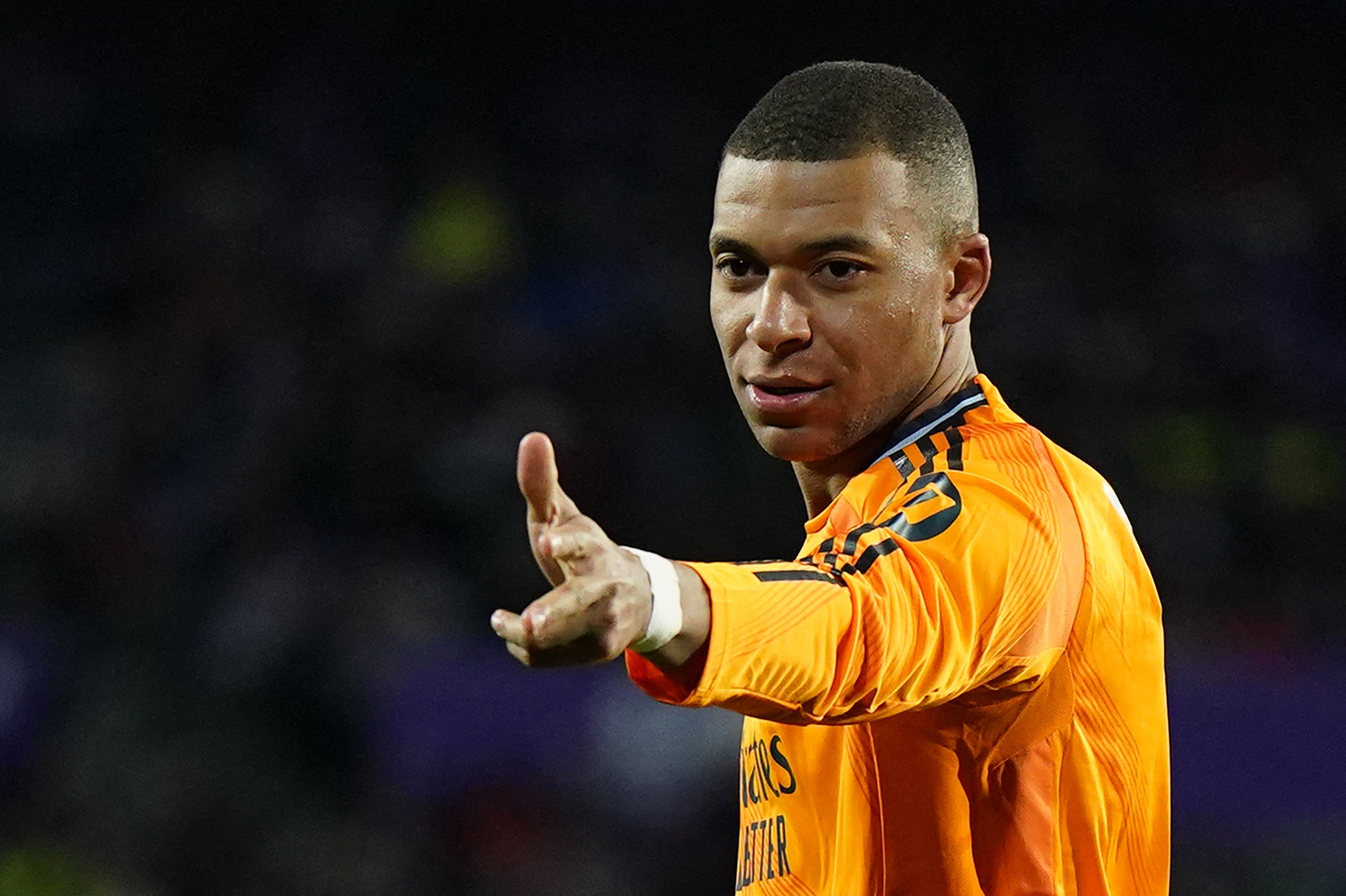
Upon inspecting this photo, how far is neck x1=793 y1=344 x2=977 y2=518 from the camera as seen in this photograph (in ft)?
8.71

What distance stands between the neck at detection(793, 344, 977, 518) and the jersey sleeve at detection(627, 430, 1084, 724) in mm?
323

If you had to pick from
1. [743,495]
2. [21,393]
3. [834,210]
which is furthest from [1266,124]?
[834,210]

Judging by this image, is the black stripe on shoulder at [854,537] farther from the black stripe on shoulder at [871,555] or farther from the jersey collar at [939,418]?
the jersey collar at [939,418]

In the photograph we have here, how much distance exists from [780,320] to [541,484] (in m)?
0.79

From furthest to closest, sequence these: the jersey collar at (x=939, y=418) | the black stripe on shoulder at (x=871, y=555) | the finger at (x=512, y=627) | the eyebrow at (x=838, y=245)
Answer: the jersey collar at (x=939, y=418), the eyebrow at (x=838, y=245), the black stripe on shoulder at (x=871, y=555), the finger at (x=512, y=627)

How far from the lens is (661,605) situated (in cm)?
181

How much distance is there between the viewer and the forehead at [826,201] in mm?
2477

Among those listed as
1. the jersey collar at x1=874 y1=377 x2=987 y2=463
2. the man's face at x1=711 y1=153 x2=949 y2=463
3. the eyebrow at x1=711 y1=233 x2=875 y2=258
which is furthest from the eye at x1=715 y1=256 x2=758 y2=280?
the jersey collar at x1=874 y1=377 x2=987 y2=463

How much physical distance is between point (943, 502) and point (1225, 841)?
15.6ft

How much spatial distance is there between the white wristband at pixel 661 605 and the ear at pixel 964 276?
985 millimetres

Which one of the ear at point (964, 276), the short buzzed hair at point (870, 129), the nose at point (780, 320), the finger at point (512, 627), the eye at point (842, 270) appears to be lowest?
the finger at point (512, 627)

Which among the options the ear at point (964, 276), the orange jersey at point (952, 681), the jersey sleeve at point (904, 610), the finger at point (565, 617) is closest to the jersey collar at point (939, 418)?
the orange jersey at point (952, 681)

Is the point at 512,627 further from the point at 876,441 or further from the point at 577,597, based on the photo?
the point at 876,441

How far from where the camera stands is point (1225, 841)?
641cm
